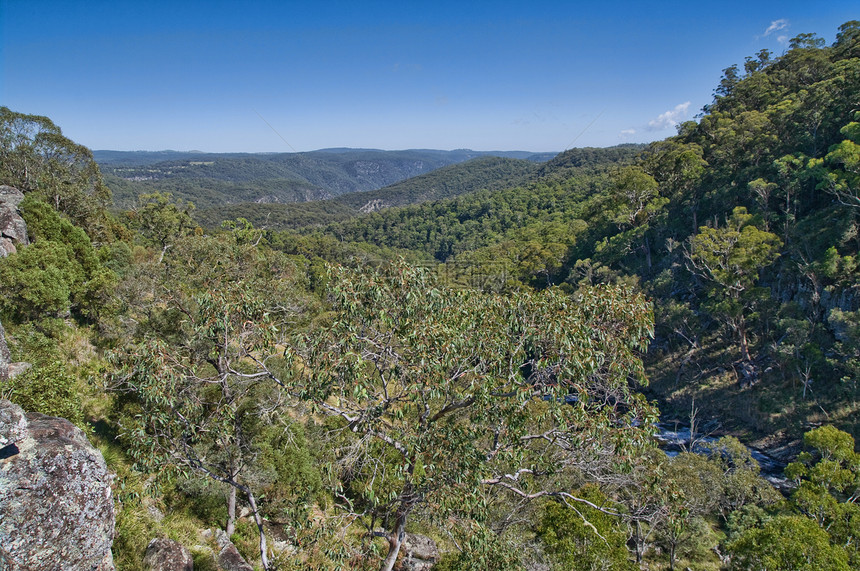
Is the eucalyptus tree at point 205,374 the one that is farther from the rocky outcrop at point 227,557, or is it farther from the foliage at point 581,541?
the foliage at point 581,541

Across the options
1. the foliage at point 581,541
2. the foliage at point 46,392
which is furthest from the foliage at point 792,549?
the foliage at point 46,392

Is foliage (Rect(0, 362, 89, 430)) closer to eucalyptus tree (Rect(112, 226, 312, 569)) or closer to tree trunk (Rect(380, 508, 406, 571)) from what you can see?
eucalyptus tree (Rect(112, 226, 312, 569))

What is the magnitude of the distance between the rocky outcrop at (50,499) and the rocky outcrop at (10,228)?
15.3m

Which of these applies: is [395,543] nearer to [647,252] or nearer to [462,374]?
[462,374]

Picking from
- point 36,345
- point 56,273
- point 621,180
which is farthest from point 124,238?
point 621,180

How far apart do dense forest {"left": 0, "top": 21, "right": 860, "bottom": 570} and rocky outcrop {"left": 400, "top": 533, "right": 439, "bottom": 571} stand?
66cm

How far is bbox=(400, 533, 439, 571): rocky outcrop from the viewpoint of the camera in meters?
10.00

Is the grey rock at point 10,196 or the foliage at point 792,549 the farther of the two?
the grey rock at point 10,196

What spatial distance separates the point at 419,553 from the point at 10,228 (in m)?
20.4

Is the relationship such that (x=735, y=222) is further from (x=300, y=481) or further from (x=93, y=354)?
(x=93, y=354)

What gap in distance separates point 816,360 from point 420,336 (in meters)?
31.6

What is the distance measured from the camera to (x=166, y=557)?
23.7 feet

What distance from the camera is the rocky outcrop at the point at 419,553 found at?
1000 cm

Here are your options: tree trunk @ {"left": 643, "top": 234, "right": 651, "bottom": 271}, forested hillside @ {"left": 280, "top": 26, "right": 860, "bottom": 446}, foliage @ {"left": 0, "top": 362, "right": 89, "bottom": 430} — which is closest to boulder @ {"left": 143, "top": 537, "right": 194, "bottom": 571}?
foliage @ {"left": 0, "top": 362, "right": 89, "bottom": 430}
